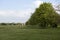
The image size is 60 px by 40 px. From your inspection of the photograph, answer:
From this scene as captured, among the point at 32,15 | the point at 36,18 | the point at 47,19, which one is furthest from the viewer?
the point at 32,15

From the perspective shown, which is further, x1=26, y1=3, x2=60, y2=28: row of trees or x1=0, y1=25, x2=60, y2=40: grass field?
x1=26, y1=3, x2=60, y2=28: row of trees

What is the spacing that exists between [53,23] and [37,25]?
27.5ft

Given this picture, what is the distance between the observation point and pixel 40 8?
69.8 m

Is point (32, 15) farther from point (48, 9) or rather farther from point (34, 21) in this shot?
point (48, 9)

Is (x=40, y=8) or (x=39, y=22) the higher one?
(x=40, y=8)

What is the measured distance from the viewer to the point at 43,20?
66.5 m

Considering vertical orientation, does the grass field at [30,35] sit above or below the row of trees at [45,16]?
below

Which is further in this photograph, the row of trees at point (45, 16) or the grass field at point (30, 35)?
the row of trees at point (45, 16)

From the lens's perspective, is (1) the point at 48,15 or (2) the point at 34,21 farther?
(2) the point at 34,21

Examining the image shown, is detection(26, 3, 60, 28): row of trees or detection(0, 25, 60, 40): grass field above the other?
→ detection(26, 3, 60, 28): row of trees

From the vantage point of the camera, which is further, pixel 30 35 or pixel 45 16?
pixel 45 16

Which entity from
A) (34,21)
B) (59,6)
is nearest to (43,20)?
(34,21)

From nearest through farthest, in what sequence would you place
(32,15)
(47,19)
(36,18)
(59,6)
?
1. (59,6)
2. (47,19)
3. (36,18)
4. (32,15)

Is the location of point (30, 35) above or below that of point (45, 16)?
below
